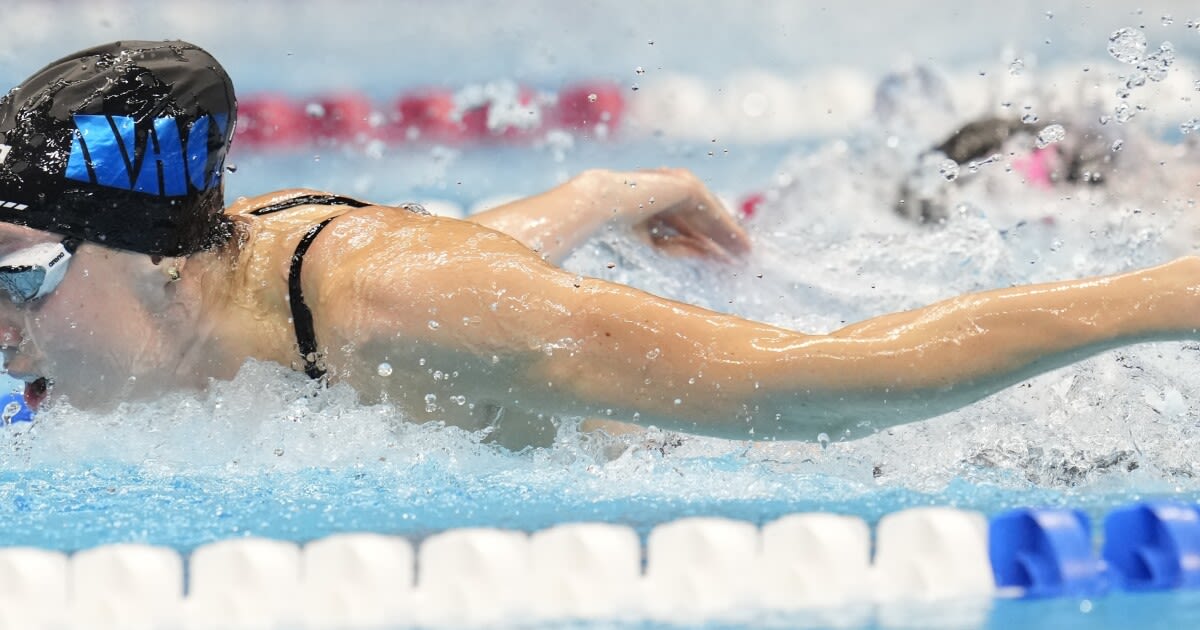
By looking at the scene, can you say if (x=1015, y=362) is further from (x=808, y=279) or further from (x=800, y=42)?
(x=800, y=42)

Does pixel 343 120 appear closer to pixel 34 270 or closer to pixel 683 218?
pixel 683 218

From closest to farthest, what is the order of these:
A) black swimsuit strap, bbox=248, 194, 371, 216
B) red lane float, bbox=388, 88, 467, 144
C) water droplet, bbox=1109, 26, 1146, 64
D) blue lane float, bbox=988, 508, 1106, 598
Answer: blue lane float, bbox=988, 508, 1106, 598
black swimsuit strap, bbox=248, 194, 371, 216
water droplet, bbox=1109, 26, 1146, 64
red lane float, bbox=388, 88, 467, 144

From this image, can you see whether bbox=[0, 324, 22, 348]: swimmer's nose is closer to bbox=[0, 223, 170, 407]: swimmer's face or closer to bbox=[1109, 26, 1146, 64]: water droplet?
bbox=[0, 223, 170, 407]: swimmer's face

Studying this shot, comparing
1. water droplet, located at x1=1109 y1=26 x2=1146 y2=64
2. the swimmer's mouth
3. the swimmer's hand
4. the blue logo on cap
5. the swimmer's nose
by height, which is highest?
water droplet, located at x1=1109 y1=26 x2=1146 y2=64

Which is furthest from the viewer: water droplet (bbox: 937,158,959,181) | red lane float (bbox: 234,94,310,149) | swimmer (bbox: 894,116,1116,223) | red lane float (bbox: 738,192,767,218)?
red lane float (bbox: 234,94,310,149)

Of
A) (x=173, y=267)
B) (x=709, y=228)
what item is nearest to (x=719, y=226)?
(x=709, y=228)

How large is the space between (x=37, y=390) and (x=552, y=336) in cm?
71

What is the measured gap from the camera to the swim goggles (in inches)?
63.4

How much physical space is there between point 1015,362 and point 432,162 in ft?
14.9

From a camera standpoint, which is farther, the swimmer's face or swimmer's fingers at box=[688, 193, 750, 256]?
swimmer's fingers at box=[688, 193, 750, 256]

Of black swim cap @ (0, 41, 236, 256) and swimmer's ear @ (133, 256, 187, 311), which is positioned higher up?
black swim cap @ (0, 41, 236, 256)

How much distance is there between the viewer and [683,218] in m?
2.70

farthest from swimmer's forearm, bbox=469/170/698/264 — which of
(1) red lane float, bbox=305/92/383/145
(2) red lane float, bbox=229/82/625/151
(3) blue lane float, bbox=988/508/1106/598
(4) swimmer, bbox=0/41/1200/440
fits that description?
(1) red lane float, bbox=305/92/383/145

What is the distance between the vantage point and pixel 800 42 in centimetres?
650
